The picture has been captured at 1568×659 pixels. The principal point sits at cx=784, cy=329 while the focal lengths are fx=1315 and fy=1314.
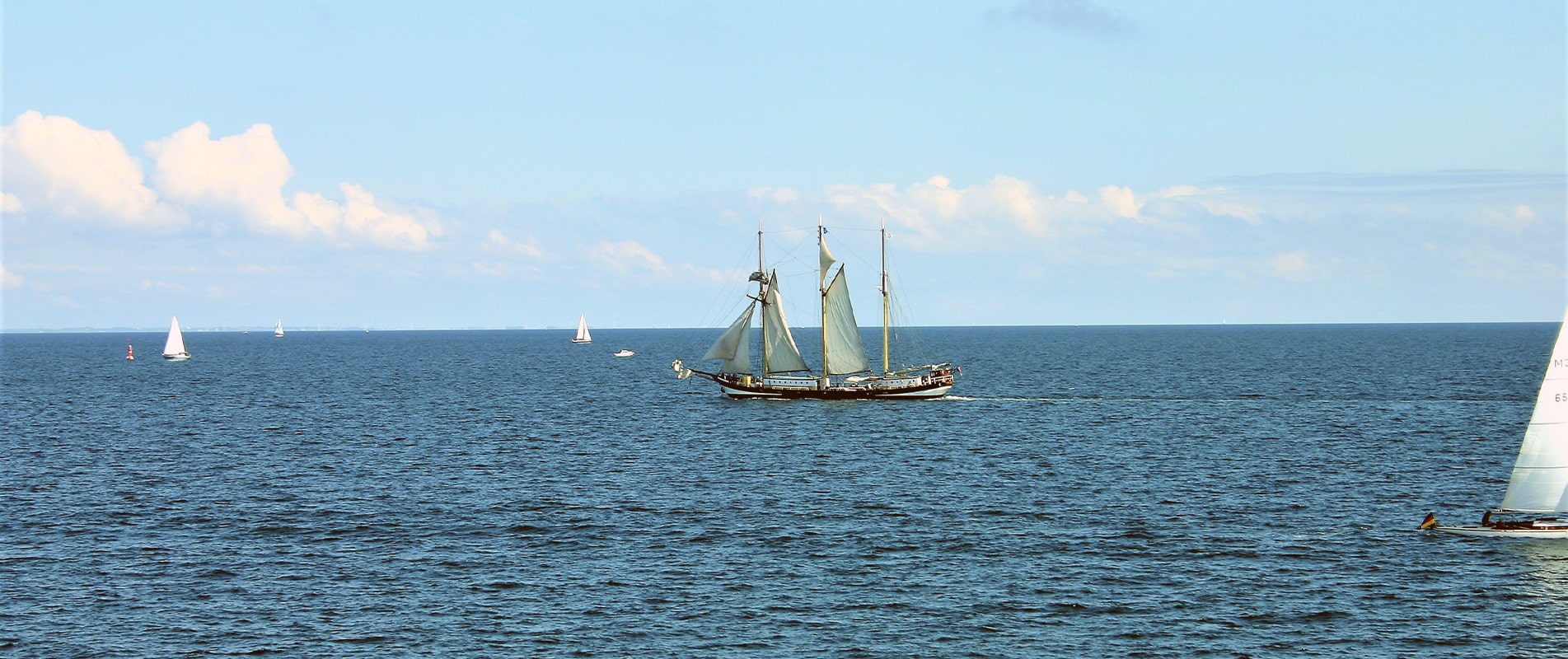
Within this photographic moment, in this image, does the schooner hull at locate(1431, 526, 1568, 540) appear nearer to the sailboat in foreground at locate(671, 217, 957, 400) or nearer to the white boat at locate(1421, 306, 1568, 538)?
the white boat at locate(1421, 306, 1568, 538)

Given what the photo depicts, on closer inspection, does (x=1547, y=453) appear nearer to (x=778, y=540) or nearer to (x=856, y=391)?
(x=778, y=540)

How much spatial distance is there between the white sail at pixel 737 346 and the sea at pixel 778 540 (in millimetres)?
15019

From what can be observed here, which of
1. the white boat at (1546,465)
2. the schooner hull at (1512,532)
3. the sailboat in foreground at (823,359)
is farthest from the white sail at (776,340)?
the white boat at (1546,465)

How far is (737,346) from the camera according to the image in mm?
122312

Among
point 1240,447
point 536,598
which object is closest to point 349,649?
point 536,598

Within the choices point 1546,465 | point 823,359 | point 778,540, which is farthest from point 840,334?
point 1546,465

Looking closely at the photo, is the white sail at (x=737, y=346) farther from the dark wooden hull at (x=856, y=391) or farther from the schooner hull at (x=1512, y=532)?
the schooner hull at (x=1512, y=532)

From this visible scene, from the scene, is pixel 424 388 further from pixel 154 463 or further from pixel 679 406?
pixel 154 463

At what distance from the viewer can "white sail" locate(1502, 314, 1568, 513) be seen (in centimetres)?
4794

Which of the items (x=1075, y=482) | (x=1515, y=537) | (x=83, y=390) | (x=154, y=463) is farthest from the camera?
(x=83, y=390)

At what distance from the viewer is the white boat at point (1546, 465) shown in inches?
1889

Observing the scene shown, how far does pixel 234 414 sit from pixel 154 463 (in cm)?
4063

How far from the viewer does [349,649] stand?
129 ft

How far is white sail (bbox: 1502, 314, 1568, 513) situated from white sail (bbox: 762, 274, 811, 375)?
77.1 meters
